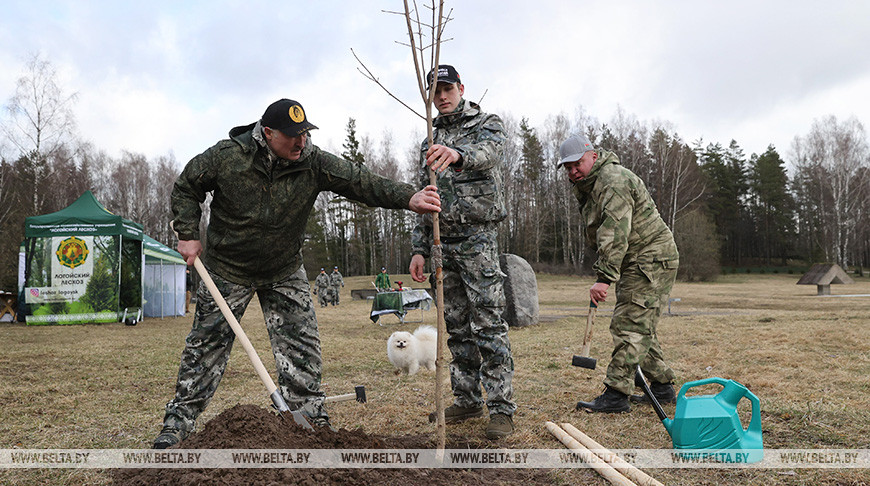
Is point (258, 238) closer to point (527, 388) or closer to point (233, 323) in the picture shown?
point (233, 323)

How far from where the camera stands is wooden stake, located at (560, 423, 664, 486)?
95.5 inches

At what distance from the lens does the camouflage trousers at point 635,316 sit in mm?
3822

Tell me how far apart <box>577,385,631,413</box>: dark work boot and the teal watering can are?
1005 mm

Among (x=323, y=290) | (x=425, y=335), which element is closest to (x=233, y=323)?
(x=425, y=335)

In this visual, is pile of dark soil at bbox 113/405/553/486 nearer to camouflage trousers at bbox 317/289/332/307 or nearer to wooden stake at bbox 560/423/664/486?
wooden stake at bbox 560/423/664/486

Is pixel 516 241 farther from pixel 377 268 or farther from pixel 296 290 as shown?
pixel 296 290

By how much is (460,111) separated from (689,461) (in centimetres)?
243

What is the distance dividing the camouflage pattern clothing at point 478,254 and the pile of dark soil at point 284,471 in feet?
2.50

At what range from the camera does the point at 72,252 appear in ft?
42.5

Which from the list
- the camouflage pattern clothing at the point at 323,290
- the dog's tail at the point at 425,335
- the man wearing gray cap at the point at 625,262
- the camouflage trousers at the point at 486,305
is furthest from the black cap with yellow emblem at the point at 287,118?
the camouflage pattern clothing at the point at 323,290

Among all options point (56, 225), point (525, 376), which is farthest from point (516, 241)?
point (525, 376)

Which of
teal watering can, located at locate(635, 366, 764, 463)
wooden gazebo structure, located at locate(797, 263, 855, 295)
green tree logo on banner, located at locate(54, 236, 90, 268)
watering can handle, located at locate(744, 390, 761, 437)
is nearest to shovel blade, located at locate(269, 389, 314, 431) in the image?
teal watering can, located at locate(635, 366, 764, 463)

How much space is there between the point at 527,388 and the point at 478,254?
2076 mm

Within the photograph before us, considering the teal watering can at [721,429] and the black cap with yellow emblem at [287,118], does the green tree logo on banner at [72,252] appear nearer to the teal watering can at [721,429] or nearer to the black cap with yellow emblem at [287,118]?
the black cap with yellow emblem at [287,118]
